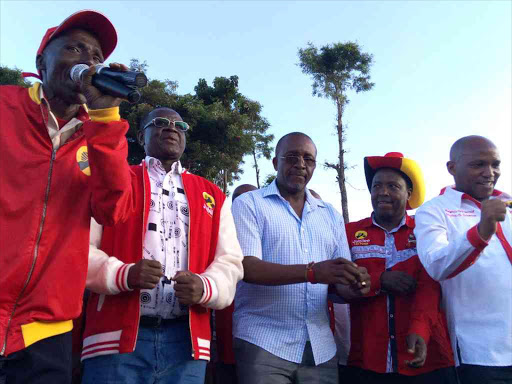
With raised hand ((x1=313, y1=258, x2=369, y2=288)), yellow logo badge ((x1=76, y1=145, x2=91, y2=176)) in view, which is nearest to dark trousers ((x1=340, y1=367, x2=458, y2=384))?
raised hand ((x1=313, y1=258, x2=369, y2=288))

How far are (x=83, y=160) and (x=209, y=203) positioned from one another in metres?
0.96

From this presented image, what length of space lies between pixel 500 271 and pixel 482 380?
2.08ft

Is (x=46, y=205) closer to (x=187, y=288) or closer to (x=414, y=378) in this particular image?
(x=187, y=288)

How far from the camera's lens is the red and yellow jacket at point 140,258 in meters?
2.42

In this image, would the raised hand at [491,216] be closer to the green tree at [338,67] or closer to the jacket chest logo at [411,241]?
the jacket chest logo at [411,241]

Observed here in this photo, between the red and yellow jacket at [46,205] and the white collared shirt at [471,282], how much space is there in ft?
5.98

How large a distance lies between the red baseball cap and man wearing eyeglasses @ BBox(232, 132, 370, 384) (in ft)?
4.95

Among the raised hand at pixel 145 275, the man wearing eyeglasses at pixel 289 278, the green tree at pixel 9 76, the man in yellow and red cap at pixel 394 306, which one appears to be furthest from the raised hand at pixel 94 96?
the green tree at pixel 9 76

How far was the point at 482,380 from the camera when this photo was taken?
276cm

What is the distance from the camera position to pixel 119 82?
6.17 feet

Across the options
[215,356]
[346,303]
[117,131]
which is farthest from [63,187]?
[346,303]

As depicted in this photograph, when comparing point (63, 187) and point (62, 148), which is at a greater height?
point (62, 148)

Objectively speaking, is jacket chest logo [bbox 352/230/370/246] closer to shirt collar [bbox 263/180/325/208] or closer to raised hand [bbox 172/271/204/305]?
shirt collar [bbox 263/180/325/208]

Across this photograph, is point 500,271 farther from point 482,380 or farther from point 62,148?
point 62,148
